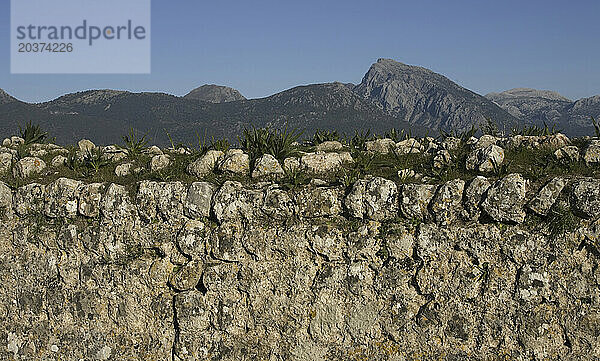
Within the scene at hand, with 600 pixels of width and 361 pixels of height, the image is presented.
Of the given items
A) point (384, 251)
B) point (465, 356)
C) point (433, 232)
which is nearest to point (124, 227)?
point (384, 251)

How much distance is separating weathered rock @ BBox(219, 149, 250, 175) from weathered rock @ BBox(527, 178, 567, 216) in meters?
5.81

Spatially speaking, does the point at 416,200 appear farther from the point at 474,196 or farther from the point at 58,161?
the point at 58,161

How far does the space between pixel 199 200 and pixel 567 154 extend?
7.41 metres

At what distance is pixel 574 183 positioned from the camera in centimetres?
848


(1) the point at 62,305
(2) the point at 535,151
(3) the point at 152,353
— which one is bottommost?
(3) the point at 152,353

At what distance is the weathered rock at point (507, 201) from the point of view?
28.0 ft

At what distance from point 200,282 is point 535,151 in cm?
764

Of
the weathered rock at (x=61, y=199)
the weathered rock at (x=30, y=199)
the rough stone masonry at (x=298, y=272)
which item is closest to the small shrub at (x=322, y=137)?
the rough stone masonry at (x=298, y=272)

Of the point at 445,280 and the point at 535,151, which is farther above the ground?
the point at 535,151

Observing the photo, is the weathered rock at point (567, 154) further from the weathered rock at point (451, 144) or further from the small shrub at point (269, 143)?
the small shrub at point (269, 143)

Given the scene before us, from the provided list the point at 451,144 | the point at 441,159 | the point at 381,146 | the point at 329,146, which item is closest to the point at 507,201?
the point at 441,159

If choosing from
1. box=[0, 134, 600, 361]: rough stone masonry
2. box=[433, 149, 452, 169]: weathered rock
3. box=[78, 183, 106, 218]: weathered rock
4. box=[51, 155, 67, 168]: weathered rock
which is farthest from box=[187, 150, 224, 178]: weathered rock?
box=[433, 149, 452, 169]: weathered rock

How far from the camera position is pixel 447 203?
8938mm

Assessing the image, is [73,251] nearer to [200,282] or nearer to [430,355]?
[200,282]
